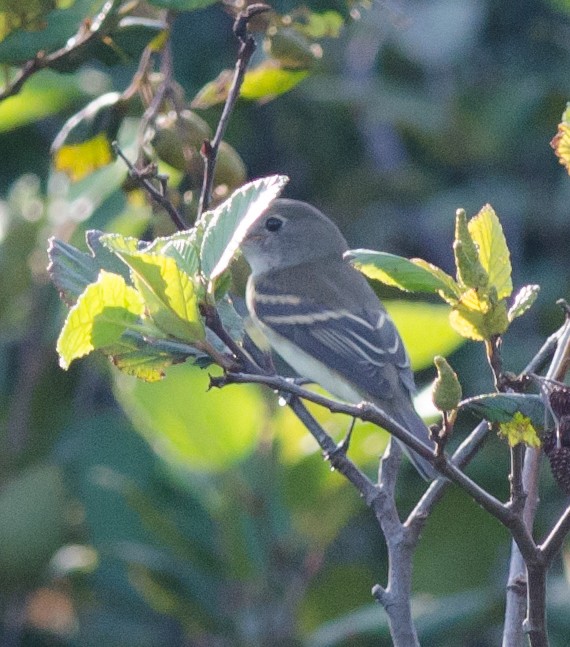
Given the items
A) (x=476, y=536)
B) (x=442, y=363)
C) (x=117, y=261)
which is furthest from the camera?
(x=476, y=536)

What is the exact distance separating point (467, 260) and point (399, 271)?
0.09 meters

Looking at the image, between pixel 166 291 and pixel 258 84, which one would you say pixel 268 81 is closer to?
pixel 258 84

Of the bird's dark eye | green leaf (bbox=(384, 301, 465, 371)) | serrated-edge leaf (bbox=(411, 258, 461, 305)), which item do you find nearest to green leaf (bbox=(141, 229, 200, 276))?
serrated-edge leaf (bbox=(411, 258, 461, 305))

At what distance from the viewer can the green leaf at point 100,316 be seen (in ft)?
4.06

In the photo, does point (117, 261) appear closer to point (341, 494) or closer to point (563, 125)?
point (563, 125)

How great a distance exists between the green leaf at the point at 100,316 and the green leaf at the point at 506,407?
13.5 inches

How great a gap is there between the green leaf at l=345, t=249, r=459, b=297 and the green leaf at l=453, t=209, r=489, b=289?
0.07ft

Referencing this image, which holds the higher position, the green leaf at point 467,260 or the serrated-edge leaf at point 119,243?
the serrated-edge leaf at point 119,243

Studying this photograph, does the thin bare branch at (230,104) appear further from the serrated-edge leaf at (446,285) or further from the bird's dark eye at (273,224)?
the bird's dark eye at (273,224)

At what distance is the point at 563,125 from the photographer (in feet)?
4.48

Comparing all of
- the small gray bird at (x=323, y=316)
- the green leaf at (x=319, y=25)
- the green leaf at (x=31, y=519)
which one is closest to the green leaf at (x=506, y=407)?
the green leaf at (x=319, y=25)

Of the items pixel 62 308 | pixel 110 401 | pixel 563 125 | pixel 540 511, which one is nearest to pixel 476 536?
pixel 540 511

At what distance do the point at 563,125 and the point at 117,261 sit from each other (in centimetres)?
53

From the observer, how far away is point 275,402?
10.6ft
